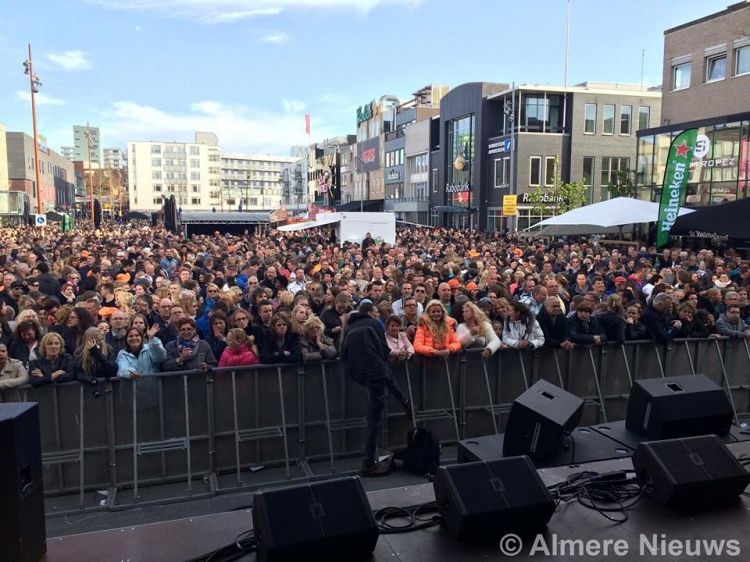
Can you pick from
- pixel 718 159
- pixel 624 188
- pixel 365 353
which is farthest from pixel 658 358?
pixel 624 188

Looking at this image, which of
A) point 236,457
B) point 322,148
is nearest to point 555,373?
point 236,457

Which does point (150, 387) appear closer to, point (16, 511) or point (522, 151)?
point (16, 511)

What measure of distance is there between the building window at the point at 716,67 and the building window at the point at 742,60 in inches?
22.6

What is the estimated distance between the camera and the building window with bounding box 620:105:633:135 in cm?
4606

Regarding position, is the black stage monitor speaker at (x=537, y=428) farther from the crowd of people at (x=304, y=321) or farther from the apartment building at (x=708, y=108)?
the apartment building at (x=708, y=108)

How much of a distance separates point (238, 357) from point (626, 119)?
4654 cm

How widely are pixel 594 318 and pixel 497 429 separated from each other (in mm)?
2008

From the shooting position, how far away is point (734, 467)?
4465mm

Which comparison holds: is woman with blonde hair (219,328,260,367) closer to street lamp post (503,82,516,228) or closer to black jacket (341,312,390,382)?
black jacket (341,312,390,382)

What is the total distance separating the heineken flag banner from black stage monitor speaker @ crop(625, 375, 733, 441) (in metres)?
9.47

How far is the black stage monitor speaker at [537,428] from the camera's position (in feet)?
18.2

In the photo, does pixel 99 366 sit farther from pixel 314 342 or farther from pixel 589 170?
pixel 589 170

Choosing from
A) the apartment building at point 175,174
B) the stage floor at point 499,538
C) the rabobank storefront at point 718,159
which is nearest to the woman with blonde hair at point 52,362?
the stage floor at point 499,538

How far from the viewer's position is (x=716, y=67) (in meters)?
28.4
